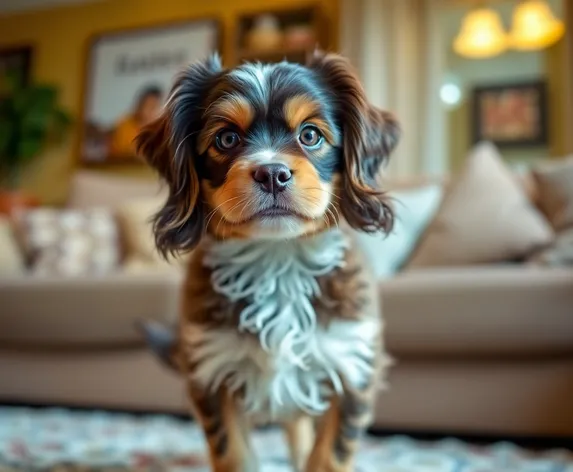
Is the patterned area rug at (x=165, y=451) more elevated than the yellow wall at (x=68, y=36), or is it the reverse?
the yellow wall at (x=68, y=36)

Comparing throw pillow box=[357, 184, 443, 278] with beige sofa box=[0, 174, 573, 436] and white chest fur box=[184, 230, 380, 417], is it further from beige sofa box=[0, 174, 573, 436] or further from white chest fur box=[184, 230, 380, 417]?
white chest fur box=[184, 230, 380, 417]

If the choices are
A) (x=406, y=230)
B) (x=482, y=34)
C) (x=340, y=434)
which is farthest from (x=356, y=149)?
(x=482, y=34)

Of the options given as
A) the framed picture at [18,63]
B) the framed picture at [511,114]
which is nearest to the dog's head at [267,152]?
the framed picture at [511,114]

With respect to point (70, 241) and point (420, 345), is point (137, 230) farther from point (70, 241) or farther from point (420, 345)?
point (420, 345)

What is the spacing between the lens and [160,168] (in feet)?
3.46

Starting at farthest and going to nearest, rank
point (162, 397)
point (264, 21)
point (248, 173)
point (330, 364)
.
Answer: point (264, 21), point (162, 397), point (330, 364), point (248, 173)

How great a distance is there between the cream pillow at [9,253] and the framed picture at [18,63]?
2.62 metres

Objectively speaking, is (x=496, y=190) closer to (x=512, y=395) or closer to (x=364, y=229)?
(x=512, y=395)

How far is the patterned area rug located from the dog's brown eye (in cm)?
72

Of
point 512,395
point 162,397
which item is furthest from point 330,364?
point 162,397

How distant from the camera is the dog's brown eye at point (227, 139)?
0.93 meters

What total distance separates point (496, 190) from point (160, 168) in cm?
142

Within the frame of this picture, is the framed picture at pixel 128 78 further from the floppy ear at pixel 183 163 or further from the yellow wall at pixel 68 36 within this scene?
the floppy ear at pixel 183 163

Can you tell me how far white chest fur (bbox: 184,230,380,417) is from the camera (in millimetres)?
977
